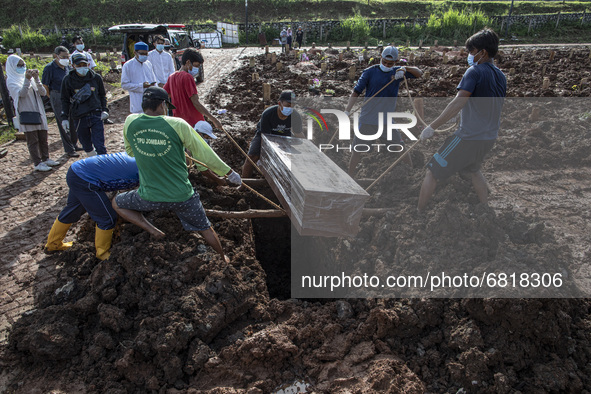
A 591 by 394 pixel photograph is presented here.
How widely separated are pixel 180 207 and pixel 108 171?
83cm

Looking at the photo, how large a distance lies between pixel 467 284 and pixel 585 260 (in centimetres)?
152

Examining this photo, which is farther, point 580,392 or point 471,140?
point 471,140

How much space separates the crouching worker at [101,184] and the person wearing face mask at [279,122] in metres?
1.92

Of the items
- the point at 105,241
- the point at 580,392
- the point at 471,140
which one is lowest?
the point at 580,392

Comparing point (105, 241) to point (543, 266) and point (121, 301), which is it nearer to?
point (121, 301)

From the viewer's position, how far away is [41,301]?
3.21 meters

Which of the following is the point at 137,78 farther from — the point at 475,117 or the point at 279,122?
the point at 475,117

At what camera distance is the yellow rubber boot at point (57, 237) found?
3846 mm

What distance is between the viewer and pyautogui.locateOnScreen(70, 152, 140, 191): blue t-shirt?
3457mm

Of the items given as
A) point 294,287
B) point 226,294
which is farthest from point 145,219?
point 294,287

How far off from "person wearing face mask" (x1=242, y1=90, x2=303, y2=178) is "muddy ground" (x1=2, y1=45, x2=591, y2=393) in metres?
1.50

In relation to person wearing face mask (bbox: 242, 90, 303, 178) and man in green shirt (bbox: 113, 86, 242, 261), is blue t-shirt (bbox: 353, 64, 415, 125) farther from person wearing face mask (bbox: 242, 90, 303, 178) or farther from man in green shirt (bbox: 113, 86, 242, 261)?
man in green shirt (bbox: 113, 86, 242, 261)

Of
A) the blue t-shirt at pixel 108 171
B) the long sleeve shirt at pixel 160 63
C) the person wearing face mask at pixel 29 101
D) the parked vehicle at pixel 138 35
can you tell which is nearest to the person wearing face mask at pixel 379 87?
the blue t-shirt at pixel 108 171

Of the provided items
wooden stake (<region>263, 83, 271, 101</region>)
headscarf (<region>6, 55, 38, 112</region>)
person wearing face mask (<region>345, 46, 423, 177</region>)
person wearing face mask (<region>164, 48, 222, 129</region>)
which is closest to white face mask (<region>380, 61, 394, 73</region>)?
person wearing face mask (<region>345, 46, 423, 177</region>)
